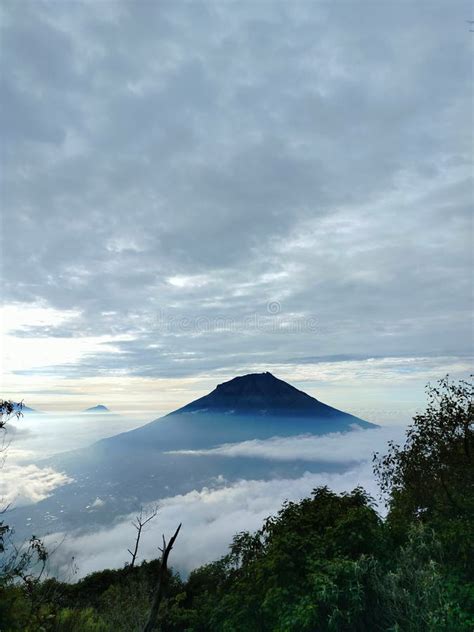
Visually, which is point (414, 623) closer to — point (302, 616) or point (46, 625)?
point (302, 616)

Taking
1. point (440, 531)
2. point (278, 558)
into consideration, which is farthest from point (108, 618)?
point (440, 531)

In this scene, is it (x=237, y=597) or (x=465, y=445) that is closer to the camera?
(x=237, y=597)

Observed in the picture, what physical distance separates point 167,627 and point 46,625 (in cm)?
1671

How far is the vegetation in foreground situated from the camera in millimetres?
15852

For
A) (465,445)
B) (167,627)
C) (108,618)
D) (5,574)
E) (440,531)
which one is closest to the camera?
(5,574)

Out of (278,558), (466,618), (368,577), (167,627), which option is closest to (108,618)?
(167,627)

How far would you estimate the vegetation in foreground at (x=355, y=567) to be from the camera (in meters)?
15.9

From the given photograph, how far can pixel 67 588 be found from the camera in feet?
161

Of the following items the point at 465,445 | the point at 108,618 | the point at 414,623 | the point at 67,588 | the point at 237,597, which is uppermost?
the point at 465,445

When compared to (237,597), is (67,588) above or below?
below

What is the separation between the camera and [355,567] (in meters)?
16.8

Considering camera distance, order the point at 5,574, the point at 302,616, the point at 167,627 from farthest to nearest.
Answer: the point at 167,627, the point at 5,574, the point at 302,616

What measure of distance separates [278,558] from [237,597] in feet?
13.5

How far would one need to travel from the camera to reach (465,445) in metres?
26.0
